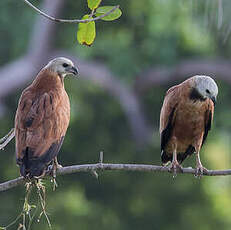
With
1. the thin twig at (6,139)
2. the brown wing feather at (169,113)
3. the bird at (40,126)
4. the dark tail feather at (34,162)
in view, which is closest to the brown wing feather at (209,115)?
the brown wing feather at (169,113)

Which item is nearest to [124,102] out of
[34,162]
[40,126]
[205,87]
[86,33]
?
[205,87]

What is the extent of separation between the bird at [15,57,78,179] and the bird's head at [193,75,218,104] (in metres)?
1.03

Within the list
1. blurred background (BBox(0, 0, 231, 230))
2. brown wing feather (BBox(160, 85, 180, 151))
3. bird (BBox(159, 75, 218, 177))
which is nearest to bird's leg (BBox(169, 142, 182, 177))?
bird (BBox(159, 75, 218, 177))

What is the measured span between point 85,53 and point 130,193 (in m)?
5.45

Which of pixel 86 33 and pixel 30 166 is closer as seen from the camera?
pixel 86 33

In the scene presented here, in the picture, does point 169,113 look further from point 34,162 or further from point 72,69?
point 34,162

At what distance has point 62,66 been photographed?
6.42 m

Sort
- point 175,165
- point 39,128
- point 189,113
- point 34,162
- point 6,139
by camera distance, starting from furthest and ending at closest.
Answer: point 189,113 < point 175,165 < point 39,128 < point 34,162 < point 6,139

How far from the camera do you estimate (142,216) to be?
55.6 feet

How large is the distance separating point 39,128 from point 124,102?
16.4 metres

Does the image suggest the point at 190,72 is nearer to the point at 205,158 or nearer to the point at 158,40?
the point at 158,40

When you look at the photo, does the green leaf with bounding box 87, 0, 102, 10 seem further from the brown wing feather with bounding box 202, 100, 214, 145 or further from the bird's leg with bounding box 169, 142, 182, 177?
the brown wing feather with bounding box 202, 100, 214, 145

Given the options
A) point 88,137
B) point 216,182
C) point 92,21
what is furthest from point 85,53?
point 92,21

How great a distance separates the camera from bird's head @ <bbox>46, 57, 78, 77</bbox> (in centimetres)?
637
